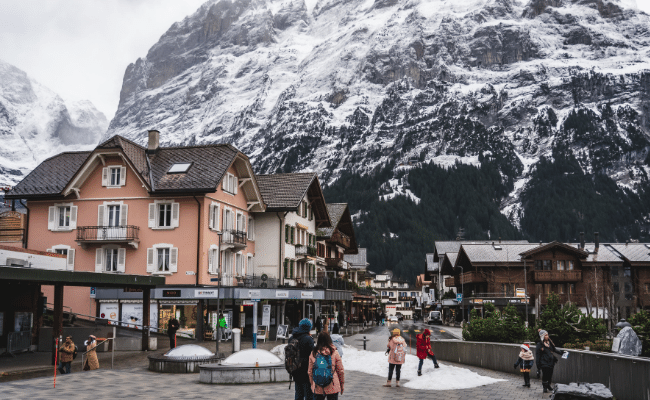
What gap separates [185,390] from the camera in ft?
60.3

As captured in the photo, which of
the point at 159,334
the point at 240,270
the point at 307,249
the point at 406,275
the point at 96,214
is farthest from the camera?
the point at 406,275

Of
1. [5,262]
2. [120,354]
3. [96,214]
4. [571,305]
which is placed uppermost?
[96,214]

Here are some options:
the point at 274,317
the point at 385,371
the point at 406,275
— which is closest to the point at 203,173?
the point at 274,317

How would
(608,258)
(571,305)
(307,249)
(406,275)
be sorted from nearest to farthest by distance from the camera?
1. (571,305)
2. (307,249)
3. (608,258)
4. (406,275)

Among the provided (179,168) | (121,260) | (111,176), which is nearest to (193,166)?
(179,168)

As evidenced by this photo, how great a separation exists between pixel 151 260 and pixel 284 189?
1437 centimetres

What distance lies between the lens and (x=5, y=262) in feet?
90.2

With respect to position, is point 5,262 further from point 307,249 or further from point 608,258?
point 608,258

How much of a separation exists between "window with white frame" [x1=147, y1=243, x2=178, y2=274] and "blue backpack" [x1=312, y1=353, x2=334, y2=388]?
1253 inches

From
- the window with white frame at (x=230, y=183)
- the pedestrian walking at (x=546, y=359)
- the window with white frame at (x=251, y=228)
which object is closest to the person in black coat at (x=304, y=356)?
the pedestrian walking at (x=546, y=359)

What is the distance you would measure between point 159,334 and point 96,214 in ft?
30.0

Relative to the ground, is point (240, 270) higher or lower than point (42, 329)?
higher

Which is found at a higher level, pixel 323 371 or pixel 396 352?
pixel 323 371

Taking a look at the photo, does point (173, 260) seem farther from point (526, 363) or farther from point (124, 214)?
point (526, 363)
